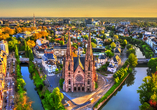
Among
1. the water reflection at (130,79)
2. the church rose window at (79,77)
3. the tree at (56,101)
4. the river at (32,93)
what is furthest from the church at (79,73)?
the water reflection at (130,79)

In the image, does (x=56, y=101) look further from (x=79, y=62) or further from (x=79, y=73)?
(x=79, y=62)

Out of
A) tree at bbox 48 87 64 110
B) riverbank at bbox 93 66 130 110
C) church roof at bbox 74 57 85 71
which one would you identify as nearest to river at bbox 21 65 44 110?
tree at bbox 48 87 64 110

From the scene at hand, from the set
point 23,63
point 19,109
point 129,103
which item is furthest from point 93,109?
point 23,63

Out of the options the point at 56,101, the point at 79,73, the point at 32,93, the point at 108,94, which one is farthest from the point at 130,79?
the point at 32,93

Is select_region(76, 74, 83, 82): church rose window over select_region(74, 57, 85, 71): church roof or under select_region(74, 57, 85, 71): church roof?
under

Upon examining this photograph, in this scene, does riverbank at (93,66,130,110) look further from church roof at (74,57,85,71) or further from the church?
church roof at (74,57,85,71)

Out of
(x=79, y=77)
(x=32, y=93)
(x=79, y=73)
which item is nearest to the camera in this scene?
(x=79, y=73)

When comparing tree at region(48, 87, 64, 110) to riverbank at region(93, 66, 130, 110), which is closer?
tree at region(48, 87, 64, 110)

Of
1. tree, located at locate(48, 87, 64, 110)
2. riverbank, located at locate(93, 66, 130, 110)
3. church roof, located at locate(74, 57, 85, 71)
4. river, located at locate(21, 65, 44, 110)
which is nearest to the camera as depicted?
tree, located at locate(48, 87, 64, 110)

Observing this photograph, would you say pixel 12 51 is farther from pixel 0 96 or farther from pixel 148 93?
pixel 148 93
